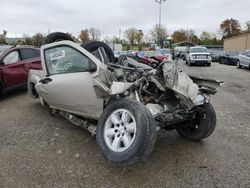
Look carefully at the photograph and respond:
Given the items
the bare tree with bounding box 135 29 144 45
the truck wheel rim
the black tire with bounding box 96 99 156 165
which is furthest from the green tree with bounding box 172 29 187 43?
the black tire with bounding box 96 99 156 165

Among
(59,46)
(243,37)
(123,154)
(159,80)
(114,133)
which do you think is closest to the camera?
(123,154)

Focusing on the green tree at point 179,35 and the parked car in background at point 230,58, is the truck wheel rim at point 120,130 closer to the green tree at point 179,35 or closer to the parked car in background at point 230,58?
the parked car in background at point 230,58

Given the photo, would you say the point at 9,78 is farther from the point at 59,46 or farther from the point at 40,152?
the point at 40,152

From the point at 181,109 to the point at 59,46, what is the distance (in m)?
2.44

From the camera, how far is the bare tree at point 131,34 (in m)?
77.3

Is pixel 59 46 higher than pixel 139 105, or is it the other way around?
pixel 59 46

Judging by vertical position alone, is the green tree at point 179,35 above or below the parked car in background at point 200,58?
above

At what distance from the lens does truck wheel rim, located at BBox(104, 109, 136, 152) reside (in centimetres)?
335

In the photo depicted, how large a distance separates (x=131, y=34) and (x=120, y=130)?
77.1 meters

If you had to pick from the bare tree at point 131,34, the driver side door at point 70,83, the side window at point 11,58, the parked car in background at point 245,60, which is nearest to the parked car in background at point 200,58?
the parked car in background at point 245,60

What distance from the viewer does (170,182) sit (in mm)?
3312

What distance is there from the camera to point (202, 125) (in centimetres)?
441

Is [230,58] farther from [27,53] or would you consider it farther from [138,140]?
[138,140]

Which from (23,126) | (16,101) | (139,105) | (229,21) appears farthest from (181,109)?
(229,21)
